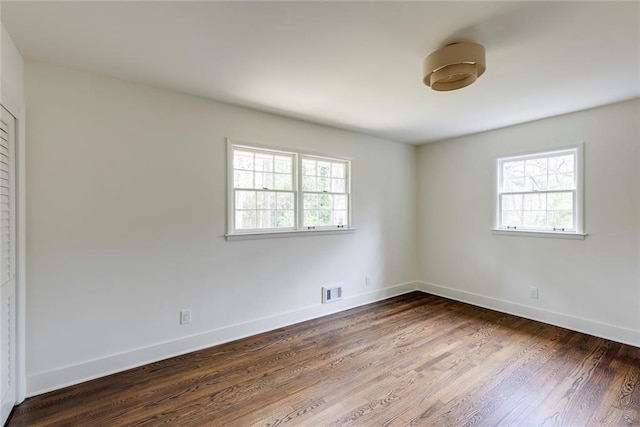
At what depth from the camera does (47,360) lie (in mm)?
2172

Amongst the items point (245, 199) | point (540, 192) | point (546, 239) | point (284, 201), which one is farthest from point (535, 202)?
point (245, 199)

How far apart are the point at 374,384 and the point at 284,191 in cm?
213

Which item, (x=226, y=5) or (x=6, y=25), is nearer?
(x=226, y=5)

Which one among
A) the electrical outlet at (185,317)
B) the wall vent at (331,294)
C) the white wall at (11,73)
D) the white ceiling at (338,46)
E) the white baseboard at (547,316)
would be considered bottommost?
the white baseboard at (547,316)

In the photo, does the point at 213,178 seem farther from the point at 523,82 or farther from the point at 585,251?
the point at 585,251

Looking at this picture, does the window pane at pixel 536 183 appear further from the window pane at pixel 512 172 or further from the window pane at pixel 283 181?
the window pane at pixel 283 181

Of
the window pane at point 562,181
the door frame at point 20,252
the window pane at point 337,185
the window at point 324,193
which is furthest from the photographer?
the window pane at point 337,185

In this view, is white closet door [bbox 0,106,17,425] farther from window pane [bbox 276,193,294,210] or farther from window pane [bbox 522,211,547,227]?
window pane [bbox 522,211,547,227]

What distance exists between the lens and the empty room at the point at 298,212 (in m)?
1.85

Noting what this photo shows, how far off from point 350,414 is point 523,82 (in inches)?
115

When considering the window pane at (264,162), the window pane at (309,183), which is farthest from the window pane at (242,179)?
the window pane at (309,183)

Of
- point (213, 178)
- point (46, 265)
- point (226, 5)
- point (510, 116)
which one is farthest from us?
point (510, 116)

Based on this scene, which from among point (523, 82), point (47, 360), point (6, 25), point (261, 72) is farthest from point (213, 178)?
point (523, 82)

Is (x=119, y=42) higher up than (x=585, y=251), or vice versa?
(x=119, y=42)
